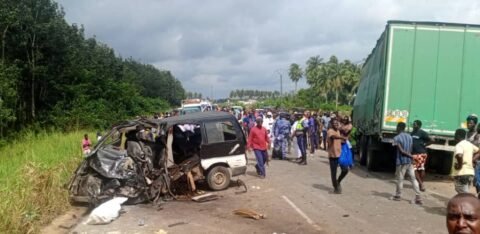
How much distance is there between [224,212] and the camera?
9.18 m

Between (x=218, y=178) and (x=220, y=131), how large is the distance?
1048 mm

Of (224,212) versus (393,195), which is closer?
(224,212)

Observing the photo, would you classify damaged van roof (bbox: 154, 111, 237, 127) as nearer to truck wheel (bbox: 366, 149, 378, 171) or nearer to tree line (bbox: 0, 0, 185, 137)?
truck wheel (bbox: 366, 149, 378, 171)

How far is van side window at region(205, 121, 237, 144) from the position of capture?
37.5 feet

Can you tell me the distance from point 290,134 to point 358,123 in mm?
2418

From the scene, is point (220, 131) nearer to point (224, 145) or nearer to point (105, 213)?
point (224, 145)

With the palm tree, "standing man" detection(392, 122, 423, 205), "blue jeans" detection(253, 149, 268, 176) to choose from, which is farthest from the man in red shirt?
the palm tree

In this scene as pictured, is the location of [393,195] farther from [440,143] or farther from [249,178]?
[249,178]

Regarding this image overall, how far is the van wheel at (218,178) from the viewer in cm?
1145

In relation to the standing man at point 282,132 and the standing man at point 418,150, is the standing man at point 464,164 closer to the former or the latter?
the standing man at point 418,150

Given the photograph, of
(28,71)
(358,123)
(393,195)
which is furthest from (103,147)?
(28,71)

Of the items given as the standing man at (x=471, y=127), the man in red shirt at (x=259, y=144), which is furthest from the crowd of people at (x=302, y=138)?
the standing man at (x=471, y=127)

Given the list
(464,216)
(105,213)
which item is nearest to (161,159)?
(105,213)

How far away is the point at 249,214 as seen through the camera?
8664mm
